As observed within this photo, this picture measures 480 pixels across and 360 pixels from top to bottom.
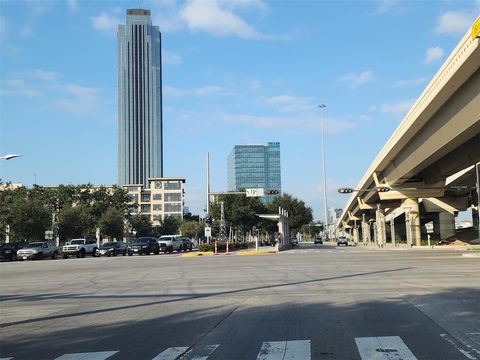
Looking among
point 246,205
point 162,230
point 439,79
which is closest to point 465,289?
point 439,79

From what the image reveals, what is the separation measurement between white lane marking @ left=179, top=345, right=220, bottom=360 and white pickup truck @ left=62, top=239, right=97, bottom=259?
4954cm

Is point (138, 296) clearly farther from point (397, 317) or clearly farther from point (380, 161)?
point (380, 161)

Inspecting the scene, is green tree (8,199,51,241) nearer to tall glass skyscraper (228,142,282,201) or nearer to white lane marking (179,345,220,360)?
tall glass skyscraper (228,142,282,201)

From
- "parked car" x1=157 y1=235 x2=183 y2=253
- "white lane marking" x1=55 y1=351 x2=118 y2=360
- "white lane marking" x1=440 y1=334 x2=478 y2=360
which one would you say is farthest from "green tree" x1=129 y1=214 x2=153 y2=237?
"white lane marking" x1=440 y1=334 x2=478 y2=360

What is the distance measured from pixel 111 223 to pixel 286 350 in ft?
293

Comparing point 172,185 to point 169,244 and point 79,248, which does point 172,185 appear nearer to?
point 169,244

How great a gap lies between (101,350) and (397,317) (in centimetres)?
583

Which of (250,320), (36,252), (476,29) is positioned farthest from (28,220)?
(250,320)

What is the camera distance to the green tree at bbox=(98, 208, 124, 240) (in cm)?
9364

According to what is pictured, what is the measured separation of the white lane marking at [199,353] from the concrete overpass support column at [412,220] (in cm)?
5679

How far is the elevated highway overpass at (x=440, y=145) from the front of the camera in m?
26.3

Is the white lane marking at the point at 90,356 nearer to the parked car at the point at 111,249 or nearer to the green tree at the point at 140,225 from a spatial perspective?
the parked car at the point at 111,249

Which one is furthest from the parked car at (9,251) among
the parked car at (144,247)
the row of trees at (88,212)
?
the row of trees at (88,212)

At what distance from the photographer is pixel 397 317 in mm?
10680
